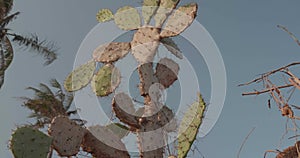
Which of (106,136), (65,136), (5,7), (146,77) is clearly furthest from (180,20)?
(5,7)

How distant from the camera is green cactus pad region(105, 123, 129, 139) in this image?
2.78m

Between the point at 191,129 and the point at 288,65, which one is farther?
the point at 191,129

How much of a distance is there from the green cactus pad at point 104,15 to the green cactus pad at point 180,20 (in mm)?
602

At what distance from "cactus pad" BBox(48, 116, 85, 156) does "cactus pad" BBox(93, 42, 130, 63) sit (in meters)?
0.68

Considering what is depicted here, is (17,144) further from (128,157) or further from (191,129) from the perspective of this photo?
(191,129)

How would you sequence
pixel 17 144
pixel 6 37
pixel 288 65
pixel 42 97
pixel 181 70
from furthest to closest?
pixel 42 97 < pixel 6 37 < pixel 181 70 < pixel 17 144 < pixel 288 65

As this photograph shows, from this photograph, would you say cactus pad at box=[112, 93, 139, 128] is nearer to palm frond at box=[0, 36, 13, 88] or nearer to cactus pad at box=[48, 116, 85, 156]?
cactus pad at box=[48, 116, 85, 156]

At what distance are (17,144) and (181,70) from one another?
128 centimetres

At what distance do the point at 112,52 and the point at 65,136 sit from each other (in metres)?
0.81

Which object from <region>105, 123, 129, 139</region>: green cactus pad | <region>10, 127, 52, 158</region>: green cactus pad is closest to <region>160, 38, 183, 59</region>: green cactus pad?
<region>105, 123, 129, 139</region>: green cactus pad

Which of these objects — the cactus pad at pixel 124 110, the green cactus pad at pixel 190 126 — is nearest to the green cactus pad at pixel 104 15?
the cactus pad at pixel 124 110

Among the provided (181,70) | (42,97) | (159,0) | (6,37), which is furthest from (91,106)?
(42,97)

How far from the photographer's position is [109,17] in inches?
132

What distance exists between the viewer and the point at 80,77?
3.10 metres
